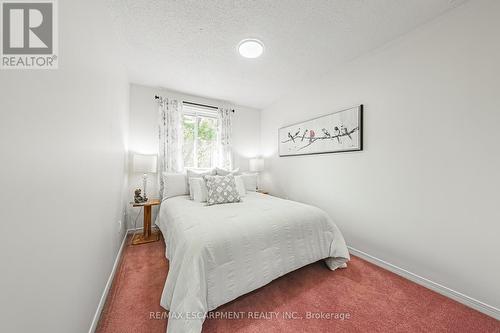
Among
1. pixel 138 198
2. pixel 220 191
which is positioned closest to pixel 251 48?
pixel 220 191

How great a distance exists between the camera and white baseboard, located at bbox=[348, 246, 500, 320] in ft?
4.51

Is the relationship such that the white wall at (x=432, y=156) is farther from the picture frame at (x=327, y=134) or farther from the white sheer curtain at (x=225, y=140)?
the white sheer curtain at (x=225, y=140)

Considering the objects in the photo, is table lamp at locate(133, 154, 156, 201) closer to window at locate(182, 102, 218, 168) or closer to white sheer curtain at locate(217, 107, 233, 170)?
window at locate(182, 102, 218, 168)

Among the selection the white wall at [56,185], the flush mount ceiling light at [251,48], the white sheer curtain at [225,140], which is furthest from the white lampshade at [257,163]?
the white wall at [56,185]

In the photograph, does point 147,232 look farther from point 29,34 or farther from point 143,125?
point 29,34

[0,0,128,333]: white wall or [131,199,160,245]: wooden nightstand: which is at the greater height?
[0,0,128,333]: white wall

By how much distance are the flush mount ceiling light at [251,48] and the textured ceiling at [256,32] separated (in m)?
0.07

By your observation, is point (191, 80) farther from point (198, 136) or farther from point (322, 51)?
point (322, 51)

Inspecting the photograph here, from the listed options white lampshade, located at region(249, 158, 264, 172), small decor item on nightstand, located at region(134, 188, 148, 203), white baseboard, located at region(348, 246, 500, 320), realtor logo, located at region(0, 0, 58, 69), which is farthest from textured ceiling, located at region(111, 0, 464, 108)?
white baseboard, located at region(348, 246, 500, 320)

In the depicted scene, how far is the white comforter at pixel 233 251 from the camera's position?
1.18 metres

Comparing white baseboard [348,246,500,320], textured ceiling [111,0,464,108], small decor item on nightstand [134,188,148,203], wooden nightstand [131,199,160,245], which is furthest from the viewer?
small decor item on nightstand [134,188,148,203]

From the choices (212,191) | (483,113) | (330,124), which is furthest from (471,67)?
(212,191)

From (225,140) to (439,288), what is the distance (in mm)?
3528

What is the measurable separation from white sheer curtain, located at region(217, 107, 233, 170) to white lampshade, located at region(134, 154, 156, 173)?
1282 mm
